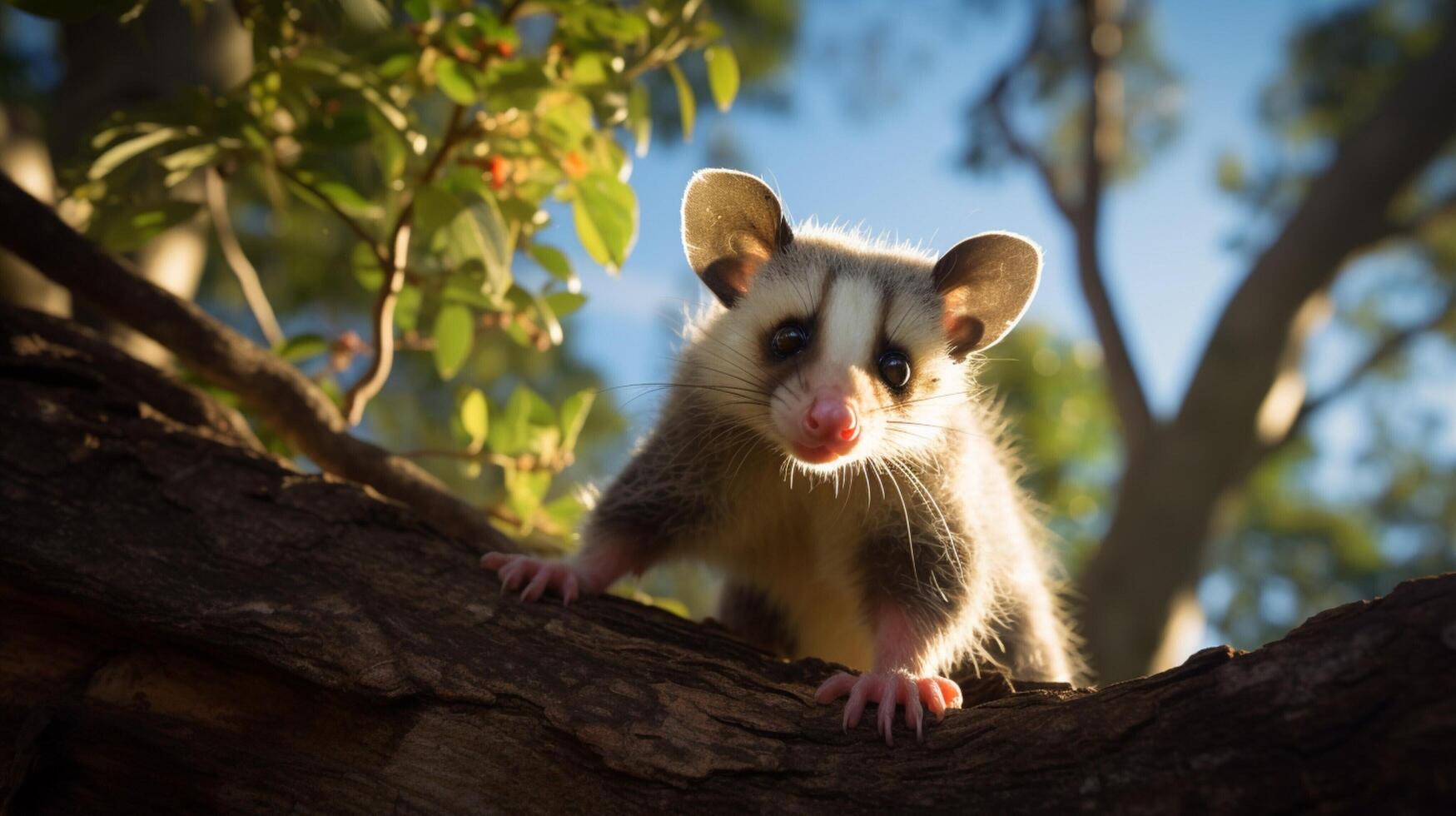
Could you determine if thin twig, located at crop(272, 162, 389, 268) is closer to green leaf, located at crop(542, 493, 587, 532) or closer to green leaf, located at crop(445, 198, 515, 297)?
green leaf, located at crop(445, 198, 515, 297)

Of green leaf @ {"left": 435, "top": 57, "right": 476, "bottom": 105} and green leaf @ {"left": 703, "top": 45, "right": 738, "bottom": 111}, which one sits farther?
green leaf @ {"left": 703, "top": 45, "right": 738, "bottom": 111}

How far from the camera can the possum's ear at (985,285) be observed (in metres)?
2.77

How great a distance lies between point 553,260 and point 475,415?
64 cm

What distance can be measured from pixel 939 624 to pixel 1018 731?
31.1 inches

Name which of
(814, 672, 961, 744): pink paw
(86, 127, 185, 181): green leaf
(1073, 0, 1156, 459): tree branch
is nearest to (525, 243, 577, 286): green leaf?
(86, 127, 185, 181): green leaf

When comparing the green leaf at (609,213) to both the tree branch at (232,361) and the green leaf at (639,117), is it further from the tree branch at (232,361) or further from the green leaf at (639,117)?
the tree branch at (232,361)

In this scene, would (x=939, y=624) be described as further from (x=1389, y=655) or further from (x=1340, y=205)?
(x=1340, y=205)

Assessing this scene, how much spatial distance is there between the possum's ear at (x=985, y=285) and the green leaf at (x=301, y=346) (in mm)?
2282

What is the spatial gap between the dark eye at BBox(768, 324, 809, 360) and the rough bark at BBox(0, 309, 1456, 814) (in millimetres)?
842

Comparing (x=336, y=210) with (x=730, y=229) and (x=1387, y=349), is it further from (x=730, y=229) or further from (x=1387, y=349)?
(x=1387, y=349)

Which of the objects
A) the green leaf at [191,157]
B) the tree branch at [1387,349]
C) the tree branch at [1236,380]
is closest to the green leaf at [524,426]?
the green leaf at [191,157]

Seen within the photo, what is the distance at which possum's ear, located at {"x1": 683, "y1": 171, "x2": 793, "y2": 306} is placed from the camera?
2812 mm

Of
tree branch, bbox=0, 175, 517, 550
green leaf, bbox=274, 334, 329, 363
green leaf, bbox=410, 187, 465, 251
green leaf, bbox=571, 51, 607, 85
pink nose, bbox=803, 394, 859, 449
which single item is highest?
green leaf, bbox=571, 51, 607, 85

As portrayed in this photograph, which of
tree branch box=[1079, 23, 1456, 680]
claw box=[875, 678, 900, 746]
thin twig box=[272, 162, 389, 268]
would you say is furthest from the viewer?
tree branch box=[1079, 23, 1456, 680]
